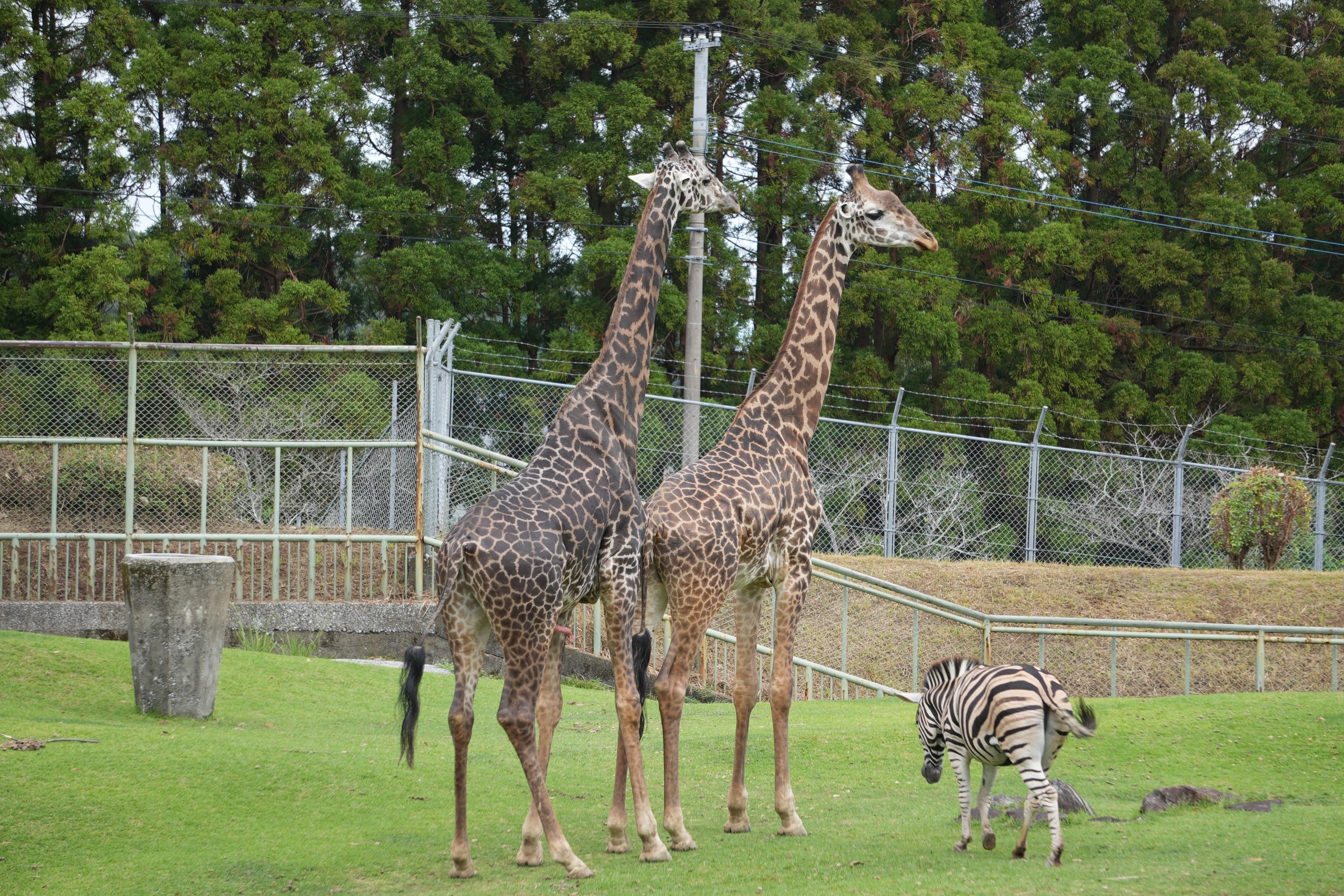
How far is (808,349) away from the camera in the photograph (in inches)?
308

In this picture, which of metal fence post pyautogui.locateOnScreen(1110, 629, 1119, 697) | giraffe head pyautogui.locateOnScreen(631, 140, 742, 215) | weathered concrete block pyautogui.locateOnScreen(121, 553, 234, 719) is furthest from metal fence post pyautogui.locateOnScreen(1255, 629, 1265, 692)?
weathered concrete block pyautogui.locateOnScreen(121, 553, 234, 719)

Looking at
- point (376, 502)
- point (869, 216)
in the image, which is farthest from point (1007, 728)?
point (376, 502)

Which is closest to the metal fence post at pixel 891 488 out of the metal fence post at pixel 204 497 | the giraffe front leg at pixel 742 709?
the metal fence post at pixel 204 497

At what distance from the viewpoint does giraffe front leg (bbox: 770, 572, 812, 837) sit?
671 cm

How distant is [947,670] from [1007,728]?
0.97 metres

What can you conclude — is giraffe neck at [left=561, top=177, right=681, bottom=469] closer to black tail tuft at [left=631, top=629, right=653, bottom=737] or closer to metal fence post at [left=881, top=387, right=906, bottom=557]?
black tail tuft at [left=631, top=629, right=653, bottom=737]

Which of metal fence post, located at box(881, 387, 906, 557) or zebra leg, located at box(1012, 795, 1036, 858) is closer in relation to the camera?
zebra leg, located at box(1012, 795, 1036, 858)

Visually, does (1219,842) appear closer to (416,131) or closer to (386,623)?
(386,623)

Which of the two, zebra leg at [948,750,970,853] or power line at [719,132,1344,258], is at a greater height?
power line at [719,132,1344,258]

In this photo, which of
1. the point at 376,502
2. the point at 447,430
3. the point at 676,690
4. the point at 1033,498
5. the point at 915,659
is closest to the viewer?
the point at 676,690

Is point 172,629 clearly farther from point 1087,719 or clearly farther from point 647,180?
point 1087,719

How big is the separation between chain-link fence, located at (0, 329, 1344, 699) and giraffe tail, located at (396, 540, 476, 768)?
18.8 feet

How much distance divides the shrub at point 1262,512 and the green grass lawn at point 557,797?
7110mm

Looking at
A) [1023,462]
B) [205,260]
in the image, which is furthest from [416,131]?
[1023,462]
